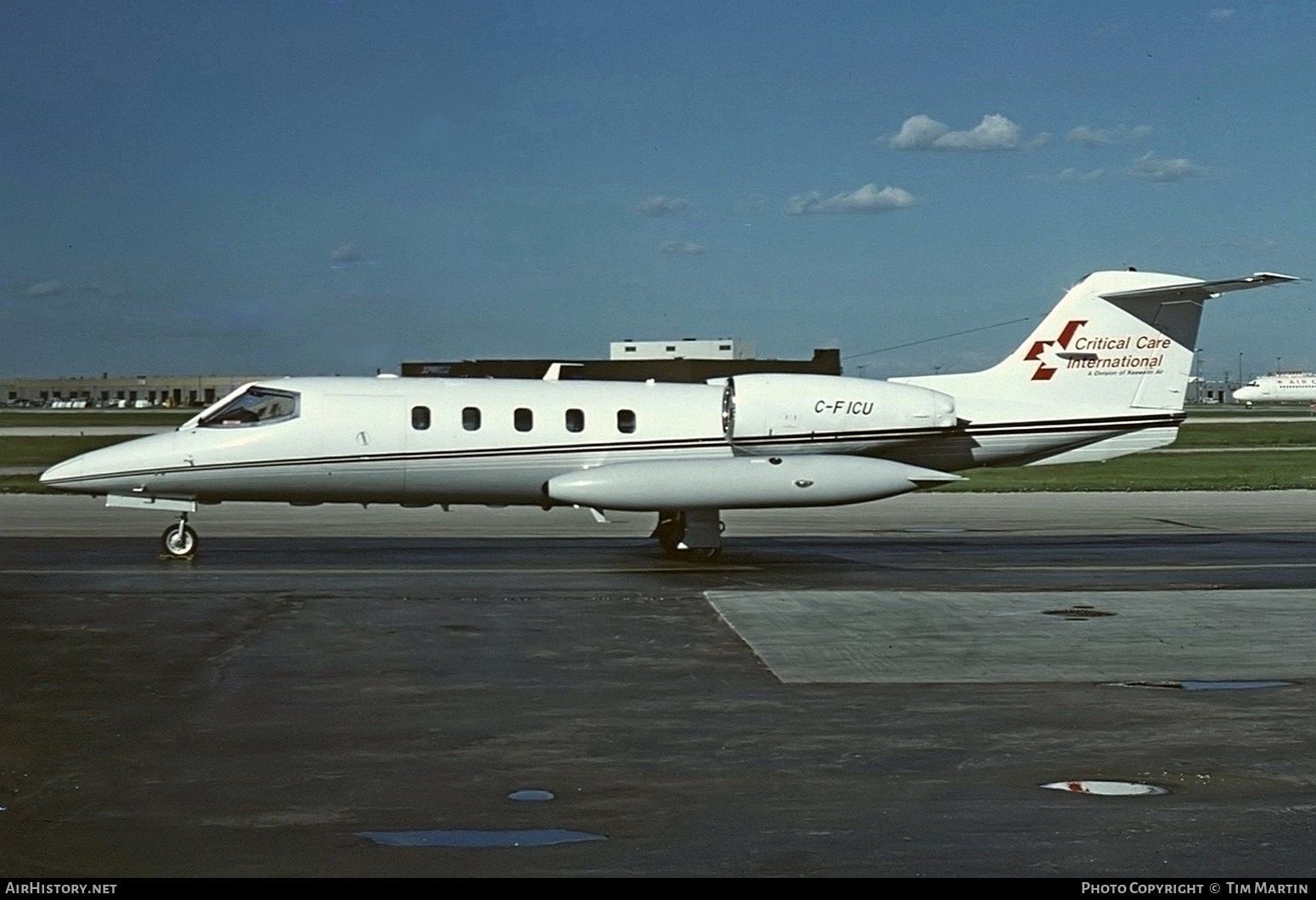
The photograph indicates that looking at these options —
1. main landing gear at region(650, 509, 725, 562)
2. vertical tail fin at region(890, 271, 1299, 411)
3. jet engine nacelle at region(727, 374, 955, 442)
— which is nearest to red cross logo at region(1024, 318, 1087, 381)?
vertical tail fin at region(890, 271, 1299, 411)

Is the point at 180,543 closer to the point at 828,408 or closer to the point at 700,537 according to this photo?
the point at 700,537

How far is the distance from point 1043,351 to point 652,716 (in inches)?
610

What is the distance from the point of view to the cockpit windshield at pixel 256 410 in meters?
24.1

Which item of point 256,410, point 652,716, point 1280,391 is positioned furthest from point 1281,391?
point 652,716

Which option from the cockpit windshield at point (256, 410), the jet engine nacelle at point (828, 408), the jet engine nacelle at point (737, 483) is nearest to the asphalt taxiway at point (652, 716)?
the jet engine nacelle at point (737, 483)

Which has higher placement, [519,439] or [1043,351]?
[1043,351]

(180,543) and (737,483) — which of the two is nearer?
(737,483)

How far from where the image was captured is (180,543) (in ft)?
77.9

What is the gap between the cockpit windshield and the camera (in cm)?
2406

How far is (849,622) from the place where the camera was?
16906 millimetres

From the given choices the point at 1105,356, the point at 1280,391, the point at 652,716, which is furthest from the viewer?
the point at 1280,391

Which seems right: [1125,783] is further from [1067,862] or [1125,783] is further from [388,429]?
[388,429]

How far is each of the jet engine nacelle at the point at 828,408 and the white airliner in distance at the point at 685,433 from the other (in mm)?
30

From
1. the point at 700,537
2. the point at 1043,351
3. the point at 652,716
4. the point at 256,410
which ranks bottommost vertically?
the point at 652,716
